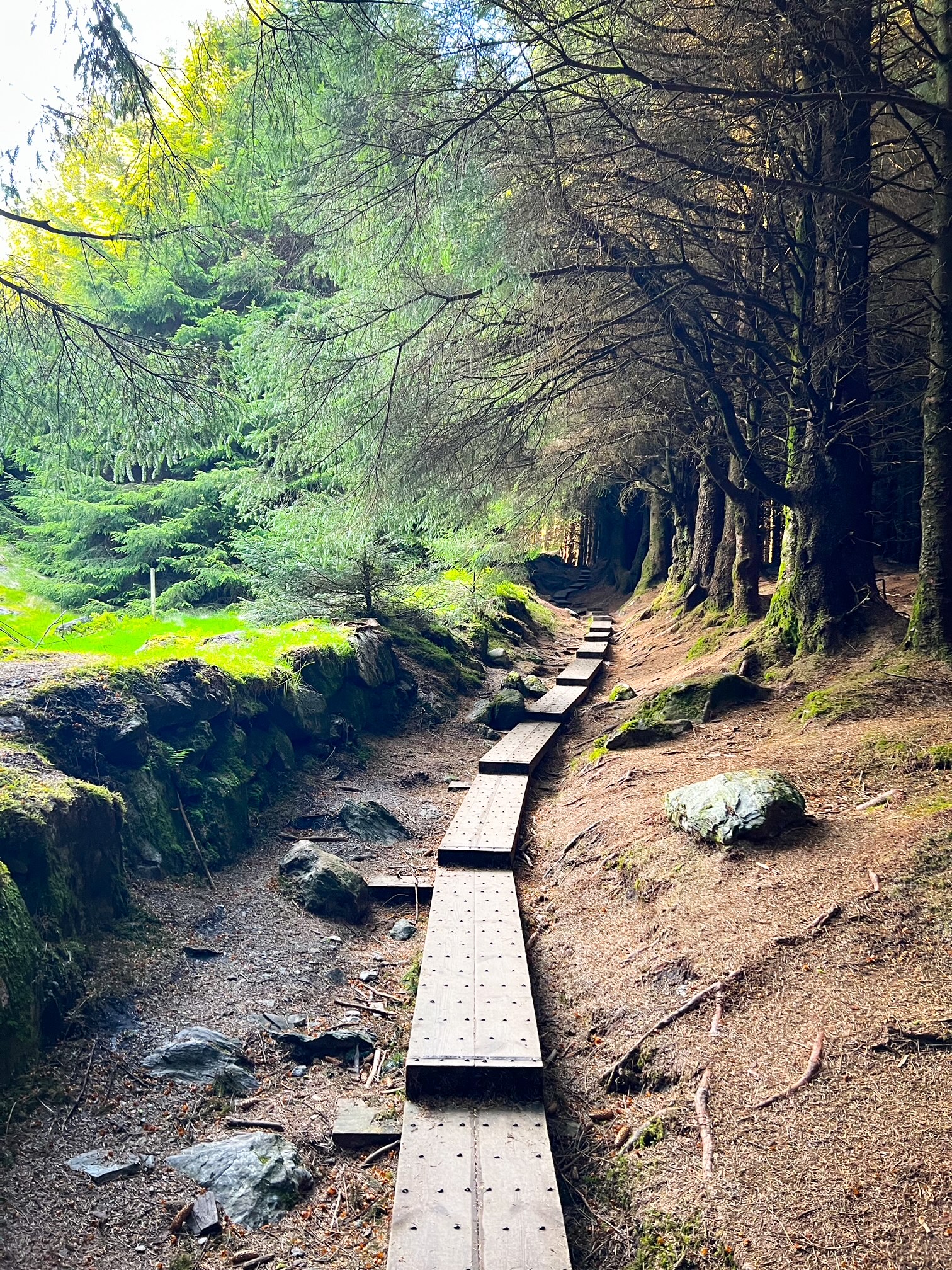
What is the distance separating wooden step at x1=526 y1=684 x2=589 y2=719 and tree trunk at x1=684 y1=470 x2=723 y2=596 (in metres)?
4.46

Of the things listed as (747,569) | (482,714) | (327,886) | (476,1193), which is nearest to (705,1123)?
(476,1193)

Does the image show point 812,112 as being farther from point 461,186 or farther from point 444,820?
point 444,820

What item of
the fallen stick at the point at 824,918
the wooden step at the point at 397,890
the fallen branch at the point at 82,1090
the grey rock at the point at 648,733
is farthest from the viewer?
the grey rock at the point at 648,733

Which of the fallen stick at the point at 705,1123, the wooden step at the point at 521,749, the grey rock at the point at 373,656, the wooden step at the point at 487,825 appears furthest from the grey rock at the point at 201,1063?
the grey rock at the point at 373,656

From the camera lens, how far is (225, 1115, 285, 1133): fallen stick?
3734 mm

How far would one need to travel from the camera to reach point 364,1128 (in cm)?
369

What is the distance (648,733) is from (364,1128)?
199 inches

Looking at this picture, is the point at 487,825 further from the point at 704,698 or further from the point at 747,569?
the point at 747,569

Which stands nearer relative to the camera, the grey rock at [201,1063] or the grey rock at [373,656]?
the grey rock at [201,1063]

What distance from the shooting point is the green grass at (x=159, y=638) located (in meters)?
6.64

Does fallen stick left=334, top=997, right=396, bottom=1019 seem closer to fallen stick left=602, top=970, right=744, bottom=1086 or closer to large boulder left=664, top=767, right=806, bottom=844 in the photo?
fallen stick left=602, top=970, right=744, bottom=1086

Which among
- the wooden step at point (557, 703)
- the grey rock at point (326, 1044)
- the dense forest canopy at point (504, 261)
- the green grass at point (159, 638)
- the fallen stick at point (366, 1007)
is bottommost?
the fallen stick at point (366, 1007)

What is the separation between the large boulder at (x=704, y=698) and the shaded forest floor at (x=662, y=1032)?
1.29 meters

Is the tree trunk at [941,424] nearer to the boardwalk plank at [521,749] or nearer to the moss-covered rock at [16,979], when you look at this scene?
the boardwalk plank at [521,749]
